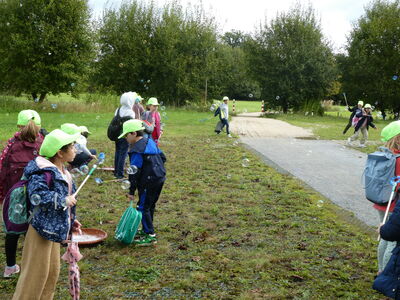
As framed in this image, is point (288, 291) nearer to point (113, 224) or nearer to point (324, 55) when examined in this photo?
point (113, 224)

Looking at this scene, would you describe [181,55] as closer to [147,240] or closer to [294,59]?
[294,59]

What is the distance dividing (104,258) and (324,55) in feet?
114

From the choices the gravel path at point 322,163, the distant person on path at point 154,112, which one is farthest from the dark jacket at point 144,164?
the distant person on path at point 154,112

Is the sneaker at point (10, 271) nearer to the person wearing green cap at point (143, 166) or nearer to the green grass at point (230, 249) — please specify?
the green grass at point (230, 249)

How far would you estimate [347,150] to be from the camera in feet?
53.1

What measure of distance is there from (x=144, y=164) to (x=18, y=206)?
206 centimetres

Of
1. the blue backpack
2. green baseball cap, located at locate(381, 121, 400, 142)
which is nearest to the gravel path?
green baseball cap, located at locate(381, 121, 400, 142)

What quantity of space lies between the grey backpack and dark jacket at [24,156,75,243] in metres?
2.89

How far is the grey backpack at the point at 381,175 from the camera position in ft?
14.0

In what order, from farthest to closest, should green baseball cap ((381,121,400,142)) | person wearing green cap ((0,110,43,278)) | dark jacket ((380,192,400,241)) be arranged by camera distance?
person wearing green cap ((0,110,43,278)) < green baseball cap ((381,121,400,142)) < dark jacket ((380,192,400,241))

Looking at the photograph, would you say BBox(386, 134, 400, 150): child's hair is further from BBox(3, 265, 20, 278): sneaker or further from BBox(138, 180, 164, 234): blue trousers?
BBox(3, 265, 20, 278): sneaker

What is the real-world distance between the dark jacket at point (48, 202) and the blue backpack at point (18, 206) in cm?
5

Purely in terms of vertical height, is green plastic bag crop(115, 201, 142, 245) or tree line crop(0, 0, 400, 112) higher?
tree line crop(0, 0, 400, 112)

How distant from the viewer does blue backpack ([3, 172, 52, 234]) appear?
12.1ft
